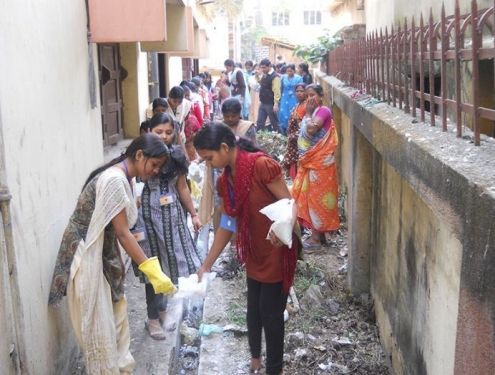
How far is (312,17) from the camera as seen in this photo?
2141 inches

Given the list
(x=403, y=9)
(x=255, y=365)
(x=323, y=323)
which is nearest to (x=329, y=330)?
(x=323, y=323)

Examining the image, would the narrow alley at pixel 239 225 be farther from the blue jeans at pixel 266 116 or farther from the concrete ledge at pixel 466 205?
the blue jeans at pixel 266 116

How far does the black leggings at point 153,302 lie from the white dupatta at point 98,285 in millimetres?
1014

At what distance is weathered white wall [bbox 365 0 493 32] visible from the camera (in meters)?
4.76

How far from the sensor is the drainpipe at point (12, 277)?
2.81 m

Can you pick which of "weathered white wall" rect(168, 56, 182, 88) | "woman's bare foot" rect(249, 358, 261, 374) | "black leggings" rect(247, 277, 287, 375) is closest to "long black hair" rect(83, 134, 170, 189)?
"black leggings" rect(247, 277, 287, 375)

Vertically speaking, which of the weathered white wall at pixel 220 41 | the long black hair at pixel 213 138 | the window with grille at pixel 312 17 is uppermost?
the window with grille at pixel 312 17

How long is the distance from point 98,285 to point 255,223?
0.96m

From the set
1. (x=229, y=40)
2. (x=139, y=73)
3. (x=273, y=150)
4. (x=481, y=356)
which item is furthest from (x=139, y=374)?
(x=229, y=40)

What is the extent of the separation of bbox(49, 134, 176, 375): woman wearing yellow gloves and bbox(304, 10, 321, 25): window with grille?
52727mm

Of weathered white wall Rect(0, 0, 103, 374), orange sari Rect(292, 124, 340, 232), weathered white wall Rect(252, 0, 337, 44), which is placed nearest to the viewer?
weathered white wall Rect(0, 0, 103, 374)

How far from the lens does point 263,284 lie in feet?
12.1

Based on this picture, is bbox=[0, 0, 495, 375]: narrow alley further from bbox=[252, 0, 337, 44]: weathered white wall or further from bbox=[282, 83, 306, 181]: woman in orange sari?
bbox=[252, 0, 337, 44]: weathered white wall

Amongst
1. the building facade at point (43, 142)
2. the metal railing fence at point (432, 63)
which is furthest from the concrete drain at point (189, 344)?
the metal railing fence at point (432, 63)
